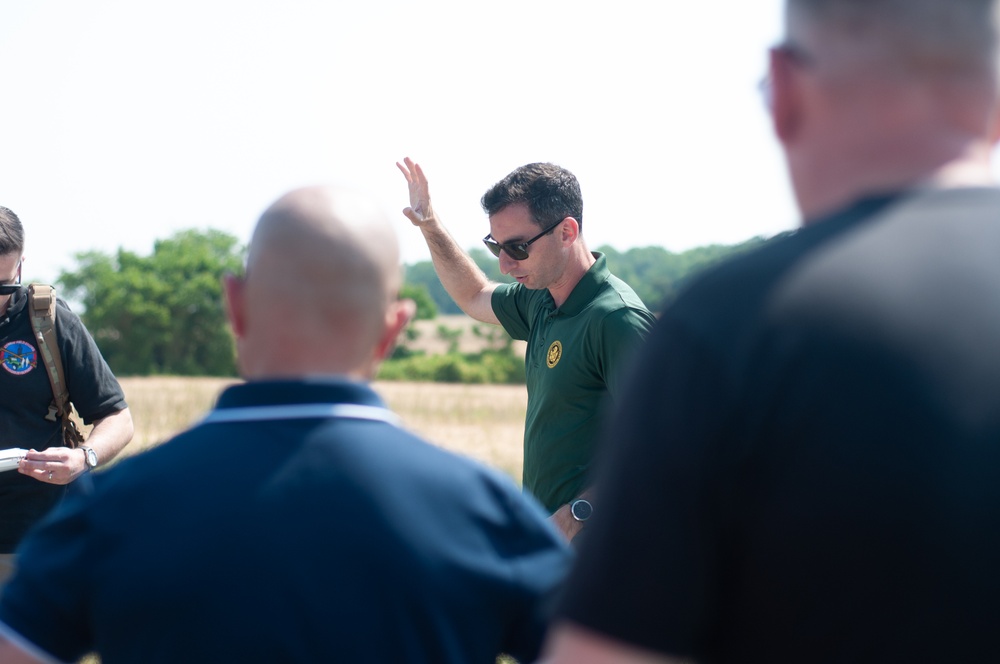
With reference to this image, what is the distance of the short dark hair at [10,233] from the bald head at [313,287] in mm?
3024

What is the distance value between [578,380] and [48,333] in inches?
88.9

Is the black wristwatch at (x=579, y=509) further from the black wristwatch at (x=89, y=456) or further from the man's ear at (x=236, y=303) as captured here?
the man's ear at (x=236, y=303)

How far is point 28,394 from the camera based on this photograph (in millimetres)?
4234

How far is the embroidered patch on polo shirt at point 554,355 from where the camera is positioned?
4203mm

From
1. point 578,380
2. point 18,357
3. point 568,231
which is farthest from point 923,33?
point 18,357

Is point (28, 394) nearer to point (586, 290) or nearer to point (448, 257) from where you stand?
point (448, 257)

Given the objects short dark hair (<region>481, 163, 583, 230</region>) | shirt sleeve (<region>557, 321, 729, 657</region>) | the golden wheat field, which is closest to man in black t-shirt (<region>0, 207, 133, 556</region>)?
short dark hair (<region>481, 163, 583, 230</region>)

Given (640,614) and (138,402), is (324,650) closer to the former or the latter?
(640,614)

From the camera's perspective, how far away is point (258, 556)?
143 centimetres

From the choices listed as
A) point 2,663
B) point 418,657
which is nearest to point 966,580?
point 418,657

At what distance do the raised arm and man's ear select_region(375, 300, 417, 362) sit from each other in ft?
11.0

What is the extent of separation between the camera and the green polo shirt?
4.02 metres

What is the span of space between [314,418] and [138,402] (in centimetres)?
2474

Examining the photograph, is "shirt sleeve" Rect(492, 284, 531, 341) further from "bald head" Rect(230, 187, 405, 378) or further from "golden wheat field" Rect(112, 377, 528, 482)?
"golden wheat field" Rect(112, 377, 528, 482)
